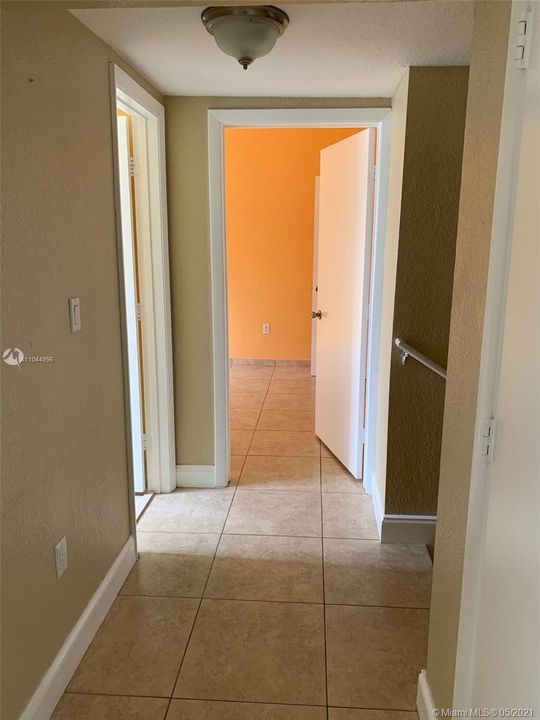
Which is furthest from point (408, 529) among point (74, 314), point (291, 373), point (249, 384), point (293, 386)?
point (291, 373)

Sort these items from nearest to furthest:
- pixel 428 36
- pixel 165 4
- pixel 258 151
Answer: pixel 165 4 < pixel 428 36 < pixel 258 151

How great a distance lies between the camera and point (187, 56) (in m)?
2.08

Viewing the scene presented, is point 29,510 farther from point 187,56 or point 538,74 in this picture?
point 187,56

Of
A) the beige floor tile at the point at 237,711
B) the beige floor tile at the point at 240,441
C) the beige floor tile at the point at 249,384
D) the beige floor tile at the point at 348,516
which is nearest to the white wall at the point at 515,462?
the beige floor tile at the point at 237,711

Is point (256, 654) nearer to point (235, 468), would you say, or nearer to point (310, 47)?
point (235, 468)

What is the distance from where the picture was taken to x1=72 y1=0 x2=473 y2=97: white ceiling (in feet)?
5.48

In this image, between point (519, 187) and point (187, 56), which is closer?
point (519, 187)

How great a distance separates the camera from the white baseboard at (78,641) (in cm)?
154

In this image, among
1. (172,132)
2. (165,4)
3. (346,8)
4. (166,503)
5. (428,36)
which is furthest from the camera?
(166,503)

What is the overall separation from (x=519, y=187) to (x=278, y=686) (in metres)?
1.65

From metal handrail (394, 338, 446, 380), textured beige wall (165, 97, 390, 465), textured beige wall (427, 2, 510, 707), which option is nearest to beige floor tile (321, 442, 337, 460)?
textured beige wall (165, 97, 390, 465)

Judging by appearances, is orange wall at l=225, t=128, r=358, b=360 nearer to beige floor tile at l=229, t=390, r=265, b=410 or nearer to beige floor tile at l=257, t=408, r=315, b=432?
beige floor tile at l=229, t=390, r=265, b=410

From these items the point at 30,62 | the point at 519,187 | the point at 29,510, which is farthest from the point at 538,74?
the point at 29,510

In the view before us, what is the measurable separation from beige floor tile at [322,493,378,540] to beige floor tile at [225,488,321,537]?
53mm
